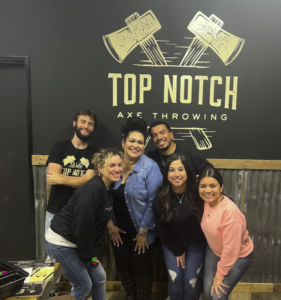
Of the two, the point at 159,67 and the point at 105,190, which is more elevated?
the point at 159,67

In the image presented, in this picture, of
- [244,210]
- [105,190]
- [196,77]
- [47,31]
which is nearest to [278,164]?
[244,210]

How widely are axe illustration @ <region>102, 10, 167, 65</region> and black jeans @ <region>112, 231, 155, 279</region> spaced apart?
162cm

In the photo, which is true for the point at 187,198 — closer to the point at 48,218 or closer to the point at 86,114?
the point at 86,114

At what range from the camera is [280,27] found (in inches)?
96.3

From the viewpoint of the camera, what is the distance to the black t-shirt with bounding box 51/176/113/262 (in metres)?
1.73

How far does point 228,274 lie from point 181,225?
465mm

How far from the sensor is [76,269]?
72.8 inches

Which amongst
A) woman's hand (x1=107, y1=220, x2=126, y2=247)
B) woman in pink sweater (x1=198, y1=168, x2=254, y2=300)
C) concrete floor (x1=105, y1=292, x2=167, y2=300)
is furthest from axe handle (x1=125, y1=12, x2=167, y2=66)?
concrete floor (x1=105, y1=292, x2=167, y2=300)

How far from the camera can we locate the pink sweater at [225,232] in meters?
1.76

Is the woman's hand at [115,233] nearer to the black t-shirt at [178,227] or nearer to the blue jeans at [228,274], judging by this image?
the black t-shirt at [178,227]

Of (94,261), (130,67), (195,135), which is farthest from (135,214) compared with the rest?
(130,67)

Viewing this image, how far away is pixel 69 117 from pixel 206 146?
136 cm

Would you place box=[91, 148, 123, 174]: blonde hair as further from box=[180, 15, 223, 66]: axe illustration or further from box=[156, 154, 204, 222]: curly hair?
box=[180, 15, 223, 66]: axe illustration

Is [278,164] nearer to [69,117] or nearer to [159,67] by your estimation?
[159,67]
